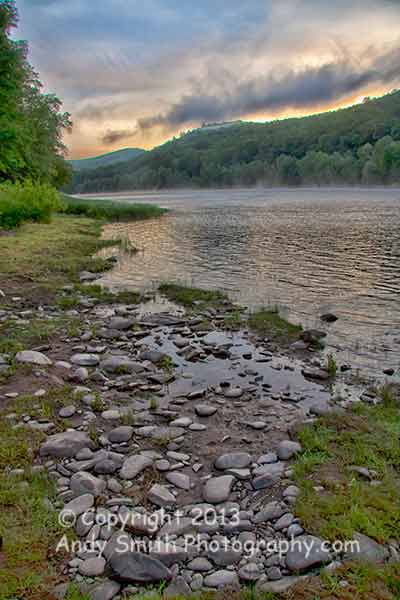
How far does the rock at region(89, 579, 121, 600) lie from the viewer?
3.13 m

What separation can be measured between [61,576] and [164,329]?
24.8 feet

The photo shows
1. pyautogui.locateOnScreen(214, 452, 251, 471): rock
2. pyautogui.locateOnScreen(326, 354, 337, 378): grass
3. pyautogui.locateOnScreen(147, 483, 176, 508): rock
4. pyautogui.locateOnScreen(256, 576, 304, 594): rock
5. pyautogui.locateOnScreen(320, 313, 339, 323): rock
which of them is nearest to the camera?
pyautogui.locateOnScreen(256, 576, 304, 594): rock

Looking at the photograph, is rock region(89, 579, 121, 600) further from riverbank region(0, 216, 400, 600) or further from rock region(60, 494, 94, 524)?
rock region(60, 494, 94, 524)

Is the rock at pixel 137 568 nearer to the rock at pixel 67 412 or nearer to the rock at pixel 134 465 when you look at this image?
the rock at pixel 134 465

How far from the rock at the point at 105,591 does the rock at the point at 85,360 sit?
16.8 ft

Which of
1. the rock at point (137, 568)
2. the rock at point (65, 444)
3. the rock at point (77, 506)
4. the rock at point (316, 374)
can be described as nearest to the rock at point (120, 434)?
the rock at point (65, 444)

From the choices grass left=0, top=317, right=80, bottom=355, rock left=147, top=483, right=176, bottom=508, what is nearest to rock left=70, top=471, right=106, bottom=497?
rock left=147, top=483, right=176, bottom=508

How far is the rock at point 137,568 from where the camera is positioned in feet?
10.7

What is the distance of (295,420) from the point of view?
6.26 metres

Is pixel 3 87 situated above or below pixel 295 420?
above

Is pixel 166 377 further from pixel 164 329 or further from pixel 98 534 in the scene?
pixel 98 534

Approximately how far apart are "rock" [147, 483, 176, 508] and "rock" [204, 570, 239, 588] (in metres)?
1.04

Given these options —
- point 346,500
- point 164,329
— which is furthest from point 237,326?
point 346,500

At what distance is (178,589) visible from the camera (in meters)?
3.21
